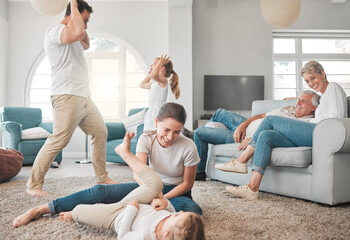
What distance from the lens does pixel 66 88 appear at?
2.24m

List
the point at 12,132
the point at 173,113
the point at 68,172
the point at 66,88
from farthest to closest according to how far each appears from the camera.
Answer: the point at 12,132 < the point at 68,172 < the point at 66,88 < the point at 173,113

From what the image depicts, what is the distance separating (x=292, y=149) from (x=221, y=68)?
397 cm

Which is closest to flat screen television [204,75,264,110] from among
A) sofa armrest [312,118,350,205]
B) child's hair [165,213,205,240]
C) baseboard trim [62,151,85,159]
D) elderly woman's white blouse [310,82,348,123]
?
baseboard trim [62,151,85,159]

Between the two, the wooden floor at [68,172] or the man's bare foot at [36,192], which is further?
the wooden floor at [68,172]

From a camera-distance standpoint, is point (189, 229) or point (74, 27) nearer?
point (189, 229)

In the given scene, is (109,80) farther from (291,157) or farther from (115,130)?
(291,157)

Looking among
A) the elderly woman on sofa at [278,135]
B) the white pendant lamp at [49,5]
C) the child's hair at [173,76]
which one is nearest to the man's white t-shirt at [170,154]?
the elderly woman on sofa at [278,135]

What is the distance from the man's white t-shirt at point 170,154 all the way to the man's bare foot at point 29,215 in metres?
0.55

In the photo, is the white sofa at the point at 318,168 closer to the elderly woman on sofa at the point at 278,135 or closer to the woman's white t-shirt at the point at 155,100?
the elderly woman on sofa at the point at 278,135

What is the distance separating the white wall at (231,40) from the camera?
5789 mm

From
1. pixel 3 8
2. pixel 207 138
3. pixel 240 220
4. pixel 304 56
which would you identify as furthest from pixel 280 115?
pixel 3 8

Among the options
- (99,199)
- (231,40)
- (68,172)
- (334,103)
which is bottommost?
(68,172)

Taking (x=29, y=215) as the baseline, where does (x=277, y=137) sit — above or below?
above

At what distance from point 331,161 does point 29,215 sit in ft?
5.65
